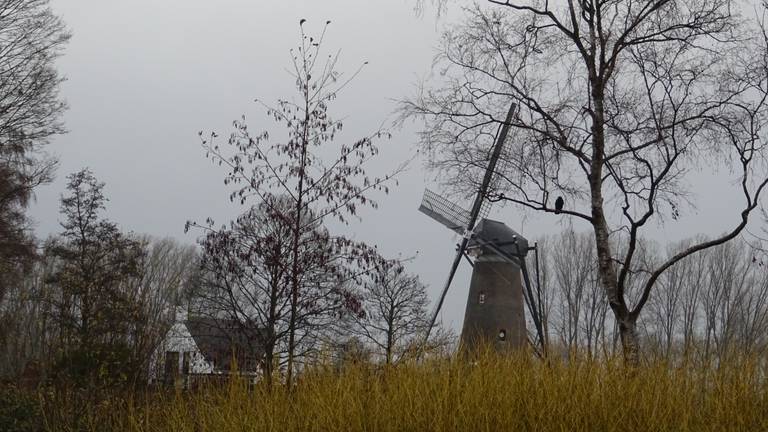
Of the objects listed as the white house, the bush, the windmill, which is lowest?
the bush

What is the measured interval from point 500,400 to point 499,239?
18796 millimetres

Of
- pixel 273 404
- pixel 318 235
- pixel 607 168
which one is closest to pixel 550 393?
pixel 273 404

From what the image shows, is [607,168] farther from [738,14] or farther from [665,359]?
[665,359]

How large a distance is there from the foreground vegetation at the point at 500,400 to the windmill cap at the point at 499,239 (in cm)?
1695

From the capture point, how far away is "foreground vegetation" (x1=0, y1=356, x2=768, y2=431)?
593 cm

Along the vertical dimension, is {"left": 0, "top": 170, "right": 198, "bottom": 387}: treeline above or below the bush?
above

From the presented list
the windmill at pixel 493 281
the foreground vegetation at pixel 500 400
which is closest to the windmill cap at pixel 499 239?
the windmill at pixel 493 281

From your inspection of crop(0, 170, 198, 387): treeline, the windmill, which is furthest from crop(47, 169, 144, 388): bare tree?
the windmill

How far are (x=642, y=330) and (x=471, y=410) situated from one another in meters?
32.1

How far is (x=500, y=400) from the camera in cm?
617

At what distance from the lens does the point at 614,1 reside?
11086 millimetres

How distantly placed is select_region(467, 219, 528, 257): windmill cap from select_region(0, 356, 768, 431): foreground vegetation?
1695 centimetres

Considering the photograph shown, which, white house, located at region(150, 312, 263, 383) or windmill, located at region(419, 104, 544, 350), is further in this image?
windmill, located at region(419, 104, 544, 350)

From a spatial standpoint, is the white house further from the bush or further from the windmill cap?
the windmill cap
